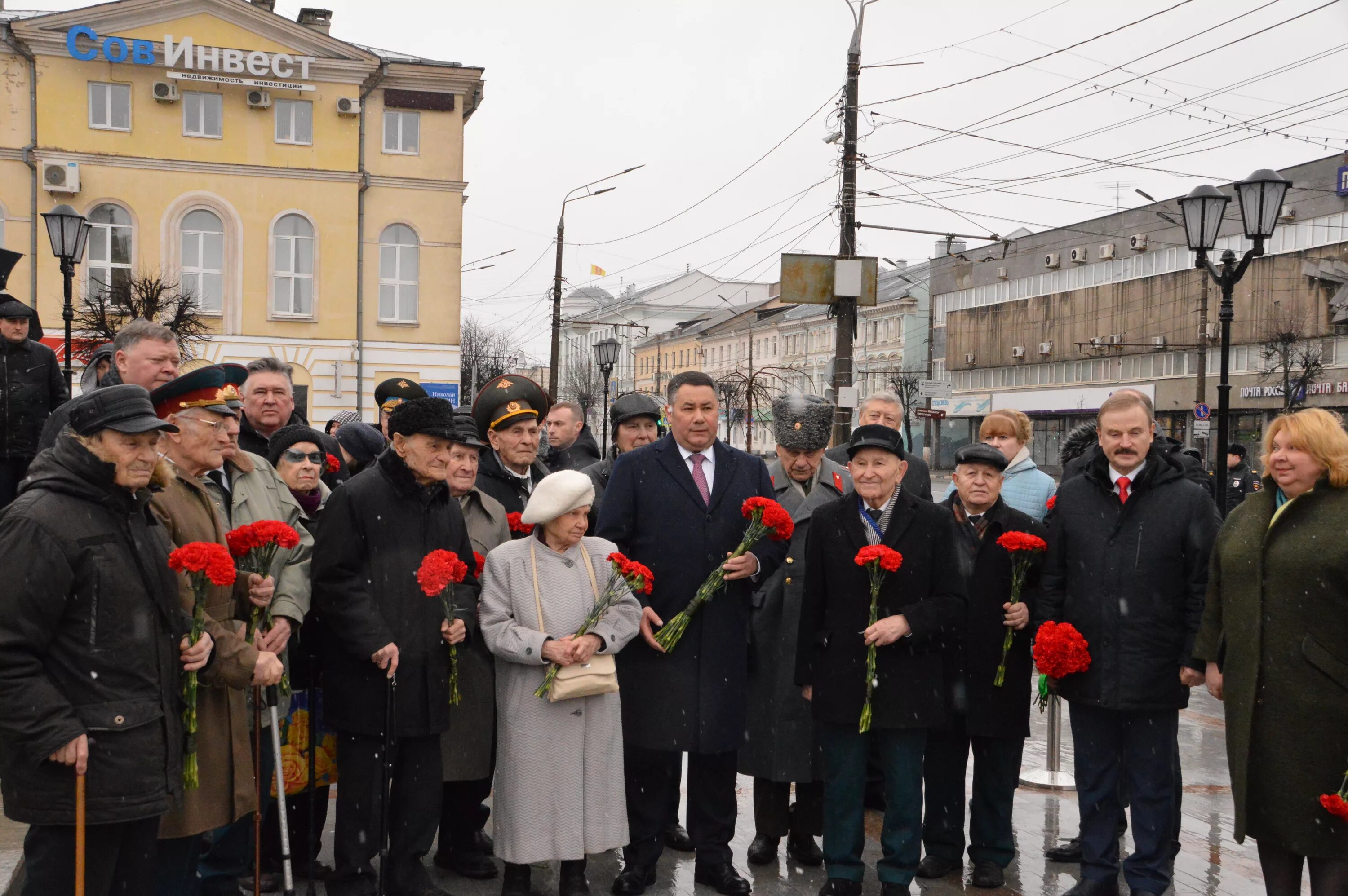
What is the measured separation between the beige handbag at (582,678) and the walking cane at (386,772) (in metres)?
0.65

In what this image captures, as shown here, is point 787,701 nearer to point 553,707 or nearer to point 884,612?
point 884,612

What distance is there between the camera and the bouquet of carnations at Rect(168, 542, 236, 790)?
387cm

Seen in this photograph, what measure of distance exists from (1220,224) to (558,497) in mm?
9920

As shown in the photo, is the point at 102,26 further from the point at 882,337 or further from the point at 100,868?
the point at 882,337

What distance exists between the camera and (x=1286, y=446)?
4609mm

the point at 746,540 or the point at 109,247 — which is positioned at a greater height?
the point at 109,247

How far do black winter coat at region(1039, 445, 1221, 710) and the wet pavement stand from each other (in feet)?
3.10

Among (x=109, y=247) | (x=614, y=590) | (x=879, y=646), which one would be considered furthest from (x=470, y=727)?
(x=109, y=247)

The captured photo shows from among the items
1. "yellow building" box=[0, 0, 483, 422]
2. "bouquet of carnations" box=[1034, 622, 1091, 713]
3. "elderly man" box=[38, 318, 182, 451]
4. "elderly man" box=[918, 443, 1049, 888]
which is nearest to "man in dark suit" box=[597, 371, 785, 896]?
"elderly man" box=[918, 443, 1049, 888]

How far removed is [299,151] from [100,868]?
102 ft

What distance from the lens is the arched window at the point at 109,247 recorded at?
31.2 m

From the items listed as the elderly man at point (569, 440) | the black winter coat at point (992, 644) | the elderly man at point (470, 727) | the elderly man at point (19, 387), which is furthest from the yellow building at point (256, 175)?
the black winter coat at point (992, 644)

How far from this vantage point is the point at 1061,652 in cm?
521

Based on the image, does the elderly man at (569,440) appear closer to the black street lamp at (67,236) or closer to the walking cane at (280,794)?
the walking cane at (280,794)
